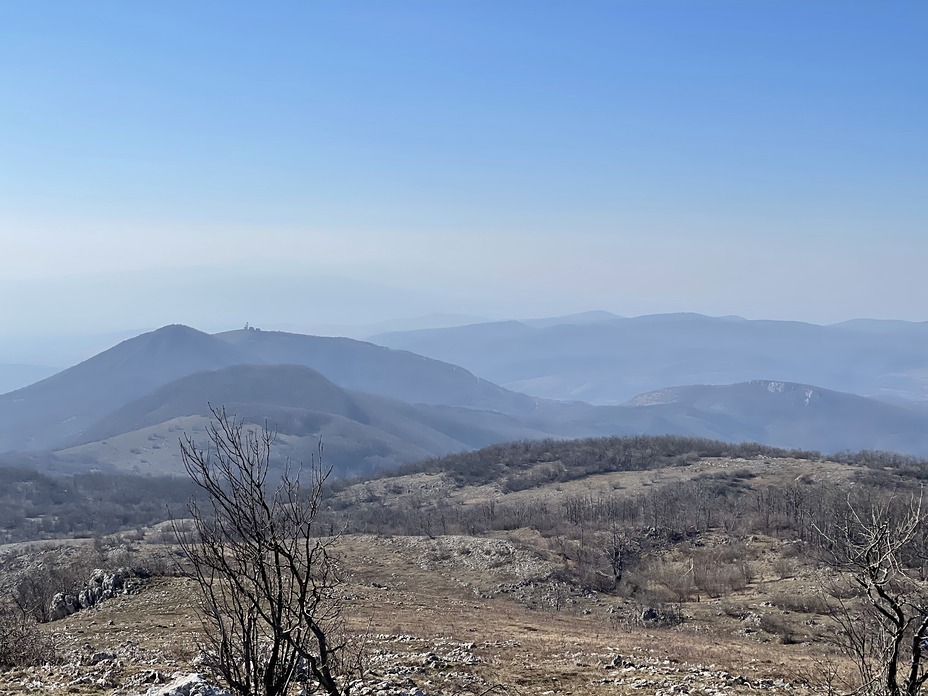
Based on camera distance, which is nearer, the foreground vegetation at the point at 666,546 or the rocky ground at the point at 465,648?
the foreground vegetation at the point at 666,546

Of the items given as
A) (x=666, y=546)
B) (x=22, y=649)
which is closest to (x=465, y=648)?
(x=22, y=649)

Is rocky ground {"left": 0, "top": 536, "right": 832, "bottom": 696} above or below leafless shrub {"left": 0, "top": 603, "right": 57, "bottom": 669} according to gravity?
below

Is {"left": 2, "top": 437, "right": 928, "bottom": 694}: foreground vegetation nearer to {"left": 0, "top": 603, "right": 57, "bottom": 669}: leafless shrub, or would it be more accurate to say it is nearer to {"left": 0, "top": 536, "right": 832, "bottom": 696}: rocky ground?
{"left": 0, "top": 603, "right": 57, "bottom": 669}: leafless shrub

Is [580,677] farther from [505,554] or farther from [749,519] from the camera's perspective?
[749,519]

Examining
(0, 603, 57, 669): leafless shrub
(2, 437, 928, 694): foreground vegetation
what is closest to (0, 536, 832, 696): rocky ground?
(2, 437, 928, 694): foreground vegetation

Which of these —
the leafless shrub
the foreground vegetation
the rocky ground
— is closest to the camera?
the foreground vegetation

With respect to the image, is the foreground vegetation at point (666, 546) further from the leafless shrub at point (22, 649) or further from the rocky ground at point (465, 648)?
the rocky ground at point (465, 648)

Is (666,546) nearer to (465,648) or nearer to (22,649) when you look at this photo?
(465,648)

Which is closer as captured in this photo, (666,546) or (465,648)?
(465,648)

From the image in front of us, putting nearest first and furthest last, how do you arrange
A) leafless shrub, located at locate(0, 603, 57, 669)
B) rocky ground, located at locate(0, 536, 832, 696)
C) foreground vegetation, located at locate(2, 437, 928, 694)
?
foreground vegetation, located at locate(2, 437, 928, 694), rocky ground, located at locate(0, 536, 832, 696), leafless shrub, located at locate(0, 603, 57, 669)

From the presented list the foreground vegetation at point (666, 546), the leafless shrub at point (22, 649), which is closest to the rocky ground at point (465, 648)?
the foreground vegetation at point (666, 546)

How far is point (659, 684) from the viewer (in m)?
15.4

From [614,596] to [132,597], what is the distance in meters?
25.1

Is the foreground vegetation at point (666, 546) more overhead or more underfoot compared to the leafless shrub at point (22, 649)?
more underfoot
